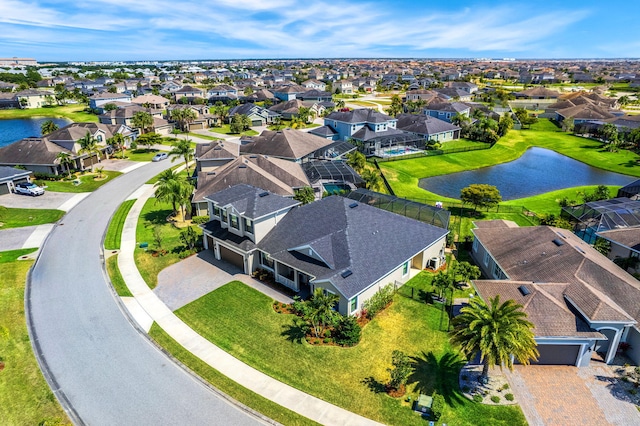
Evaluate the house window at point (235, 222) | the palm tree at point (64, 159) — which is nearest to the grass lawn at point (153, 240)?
the house window at point (235, 222)

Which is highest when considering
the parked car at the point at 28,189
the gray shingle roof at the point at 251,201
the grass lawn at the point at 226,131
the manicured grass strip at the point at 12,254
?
the gray shingle roof at the point at 251,201

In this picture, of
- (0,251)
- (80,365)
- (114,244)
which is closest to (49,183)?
(0,251)

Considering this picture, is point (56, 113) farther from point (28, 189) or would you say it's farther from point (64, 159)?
point (28, 189)

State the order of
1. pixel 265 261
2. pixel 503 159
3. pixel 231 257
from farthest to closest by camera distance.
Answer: pixel 503 159 < pixel 231 257 < pixel 265 261

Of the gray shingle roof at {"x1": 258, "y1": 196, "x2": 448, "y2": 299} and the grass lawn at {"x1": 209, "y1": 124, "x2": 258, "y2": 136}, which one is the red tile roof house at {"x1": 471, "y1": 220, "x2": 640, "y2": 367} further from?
the grass lawn at {"x1": 209, "y1": 124, "x2": 258, "y2": 136}

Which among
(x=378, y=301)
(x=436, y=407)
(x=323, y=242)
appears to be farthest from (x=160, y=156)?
(x=436, y=407)

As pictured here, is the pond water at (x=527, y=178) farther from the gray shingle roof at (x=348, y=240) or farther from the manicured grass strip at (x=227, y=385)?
the manicured grass strip at (x=227, y=385)
